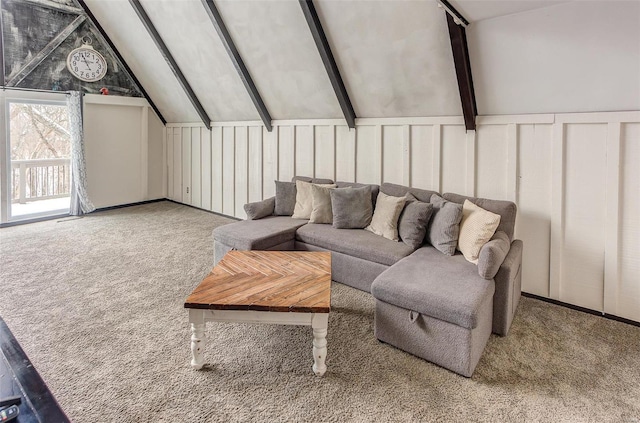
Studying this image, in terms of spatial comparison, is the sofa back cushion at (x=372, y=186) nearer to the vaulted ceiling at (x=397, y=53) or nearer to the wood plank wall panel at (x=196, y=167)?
the vaulted ceiling at (x=397, y=53)

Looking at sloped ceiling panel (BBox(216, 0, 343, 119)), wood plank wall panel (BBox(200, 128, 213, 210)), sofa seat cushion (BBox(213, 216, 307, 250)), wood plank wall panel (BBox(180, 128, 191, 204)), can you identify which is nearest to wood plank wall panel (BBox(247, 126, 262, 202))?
sloped ceiling panel (BBox(216, 0, 343, 119))

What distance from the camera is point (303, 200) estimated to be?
163 inches

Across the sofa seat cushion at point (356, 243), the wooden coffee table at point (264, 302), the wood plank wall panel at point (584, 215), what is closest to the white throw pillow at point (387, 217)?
the sofa seat cushion at point (356, 243)

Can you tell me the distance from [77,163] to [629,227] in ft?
22.7

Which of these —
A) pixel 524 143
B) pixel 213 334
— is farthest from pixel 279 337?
pixel 524 143

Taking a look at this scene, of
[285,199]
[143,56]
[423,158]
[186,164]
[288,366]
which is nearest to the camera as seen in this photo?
[288,366]

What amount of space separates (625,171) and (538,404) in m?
1.85

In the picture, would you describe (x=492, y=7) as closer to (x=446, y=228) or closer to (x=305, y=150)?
(x=446, y=228)

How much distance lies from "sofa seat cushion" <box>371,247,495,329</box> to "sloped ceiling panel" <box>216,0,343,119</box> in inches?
95.0

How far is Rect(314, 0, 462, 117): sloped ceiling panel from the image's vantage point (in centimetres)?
303

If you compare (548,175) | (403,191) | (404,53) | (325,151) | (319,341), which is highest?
(404,53)

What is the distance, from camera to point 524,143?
3107 mm

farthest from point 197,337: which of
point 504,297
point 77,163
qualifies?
point 77,163

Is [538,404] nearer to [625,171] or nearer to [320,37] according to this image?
[625,171]
